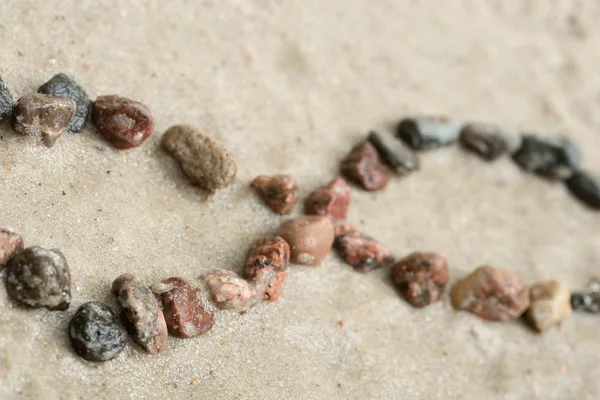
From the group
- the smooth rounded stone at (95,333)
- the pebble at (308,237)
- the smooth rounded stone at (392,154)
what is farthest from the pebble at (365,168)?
the smooth rounded stone at (95,333)

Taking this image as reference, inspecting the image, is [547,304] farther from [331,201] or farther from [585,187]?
[331,201]

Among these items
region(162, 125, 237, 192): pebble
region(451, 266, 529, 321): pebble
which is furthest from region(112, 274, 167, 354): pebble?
region(451, 266, 529, 321): pebble

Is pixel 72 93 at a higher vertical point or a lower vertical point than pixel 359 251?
higher

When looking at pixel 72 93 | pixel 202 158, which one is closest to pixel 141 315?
pixel 202 158

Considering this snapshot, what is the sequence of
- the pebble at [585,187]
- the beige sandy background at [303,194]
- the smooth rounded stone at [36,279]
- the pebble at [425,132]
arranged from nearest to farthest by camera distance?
the smooth rounded stone at [36,279] → the beige sandy background at [303,194] → the pebble at [425,132] → the pebble at [585,187]

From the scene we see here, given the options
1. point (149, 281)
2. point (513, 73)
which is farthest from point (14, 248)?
point (513, 73)

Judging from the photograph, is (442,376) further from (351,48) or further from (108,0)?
(108,0)

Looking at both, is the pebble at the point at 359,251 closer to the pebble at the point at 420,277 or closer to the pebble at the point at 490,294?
the pebble at the point at 420,277

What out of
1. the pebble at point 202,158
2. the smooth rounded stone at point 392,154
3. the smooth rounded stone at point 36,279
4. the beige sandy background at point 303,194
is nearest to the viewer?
the smooth rounded stone at point 36,279
